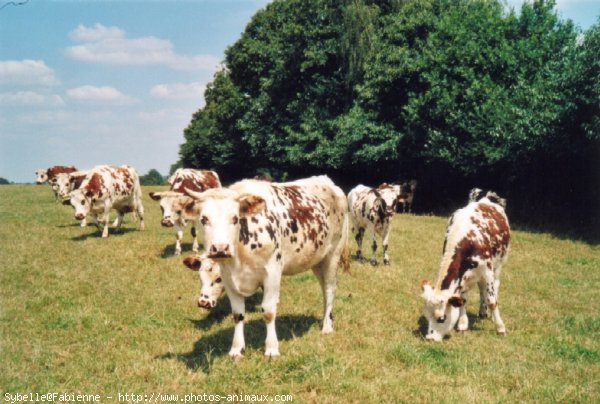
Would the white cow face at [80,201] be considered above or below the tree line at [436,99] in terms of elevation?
below

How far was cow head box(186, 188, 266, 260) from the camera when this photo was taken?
18.2 ft

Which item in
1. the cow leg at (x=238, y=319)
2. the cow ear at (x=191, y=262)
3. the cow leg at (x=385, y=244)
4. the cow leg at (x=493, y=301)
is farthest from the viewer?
the cow leg at (x=385, y=244)

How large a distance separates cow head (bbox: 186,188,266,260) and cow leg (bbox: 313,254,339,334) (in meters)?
2.45

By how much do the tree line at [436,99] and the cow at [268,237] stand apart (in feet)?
49.4

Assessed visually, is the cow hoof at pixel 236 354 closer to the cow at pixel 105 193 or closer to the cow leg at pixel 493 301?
the cow leg at pixel 493 301

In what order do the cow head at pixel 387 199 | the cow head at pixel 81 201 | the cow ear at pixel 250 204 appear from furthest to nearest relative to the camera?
the cow head at pixel 81 201, the cow head at pixel 387 199, the cow ear at pixel 250 204

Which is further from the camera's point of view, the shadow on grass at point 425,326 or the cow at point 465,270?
the shadow on grass at point 425,326

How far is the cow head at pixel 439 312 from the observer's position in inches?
A: 299

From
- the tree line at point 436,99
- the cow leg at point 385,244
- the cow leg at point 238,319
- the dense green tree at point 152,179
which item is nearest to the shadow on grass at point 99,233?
the cow leg at point 385,244

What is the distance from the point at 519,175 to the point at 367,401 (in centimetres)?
2270

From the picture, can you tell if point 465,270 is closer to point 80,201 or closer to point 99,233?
point 80,201

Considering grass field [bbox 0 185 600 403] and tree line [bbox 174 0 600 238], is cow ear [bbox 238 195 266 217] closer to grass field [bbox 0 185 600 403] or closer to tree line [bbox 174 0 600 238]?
grass field [bbox 0 185 600 403]

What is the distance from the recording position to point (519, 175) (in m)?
25.1

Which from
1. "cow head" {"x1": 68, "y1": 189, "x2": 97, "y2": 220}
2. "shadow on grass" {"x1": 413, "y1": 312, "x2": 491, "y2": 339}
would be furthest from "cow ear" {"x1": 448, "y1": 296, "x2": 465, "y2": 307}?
"cow head" {"x1": 68, "y1": 189, "x2": 97, "y2": 220}
